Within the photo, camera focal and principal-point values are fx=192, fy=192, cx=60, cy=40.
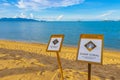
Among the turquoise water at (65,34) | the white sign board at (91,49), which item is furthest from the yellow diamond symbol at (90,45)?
the turquoise water at (65,34)

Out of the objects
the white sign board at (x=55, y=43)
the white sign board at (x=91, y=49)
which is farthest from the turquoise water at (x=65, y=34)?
the white sign board at (x=91, y=49)

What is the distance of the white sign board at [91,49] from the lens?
4.12 metres

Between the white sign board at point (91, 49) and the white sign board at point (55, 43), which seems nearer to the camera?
the white sign board at point (91, 49)

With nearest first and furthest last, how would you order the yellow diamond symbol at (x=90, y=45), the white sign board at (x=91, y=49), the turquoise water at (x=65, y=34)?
1. the white sign board at (x=91, y=49)
2. the yellow diamond symbol at (x=90, y=45)
3. the turquoise water at (x=65, y=34)

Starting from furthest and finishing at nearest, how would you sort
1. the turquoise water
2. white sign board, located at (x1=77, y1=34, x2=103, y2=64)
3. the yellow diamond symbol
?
the turquoise water
the yellow diamond symbol
white sign board, located at (x1=77, y1=34, x2=103, y2=64)

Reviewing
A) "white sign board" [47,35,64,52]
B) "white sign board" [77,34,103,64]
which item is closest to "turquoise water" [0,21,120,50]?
"white sign board" [47,35,64,52]

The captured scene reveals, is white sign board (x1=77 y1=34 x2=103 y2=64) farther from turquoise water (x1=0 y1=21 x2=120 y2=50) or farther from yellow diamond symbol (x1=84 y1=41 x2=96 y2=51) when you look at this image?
turquoise water (x1=0 y1=21 x2=120 y2=50)

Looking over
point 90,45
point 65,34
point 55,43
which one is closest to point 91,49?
point 90,45

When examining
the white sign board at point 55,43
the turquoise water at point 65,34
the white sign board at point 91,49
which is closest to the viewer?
the white sign board at point 91,49

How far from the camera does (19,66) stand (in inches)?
310

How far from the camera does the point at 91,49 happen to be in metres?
4.27

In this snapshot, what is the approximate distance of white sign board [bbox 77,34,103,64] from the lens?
13.5ft

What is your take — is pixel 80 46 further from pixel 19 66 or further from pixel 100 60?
pixel 19 66

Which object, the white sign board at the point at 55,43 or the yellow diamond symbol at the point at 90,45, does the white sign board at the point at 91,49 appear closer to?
the yellow diamond symbol at the point at 90,45
